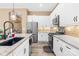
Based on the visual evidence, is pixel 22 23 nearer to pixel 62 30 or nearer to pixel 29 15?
pixel 29 15

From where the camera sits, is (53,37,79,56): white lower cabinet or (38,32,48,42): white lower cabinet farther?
(38,32,48,42): white lower cabinet

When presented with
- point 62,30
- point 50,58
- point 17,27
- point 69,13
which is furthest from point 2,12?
point 50,58

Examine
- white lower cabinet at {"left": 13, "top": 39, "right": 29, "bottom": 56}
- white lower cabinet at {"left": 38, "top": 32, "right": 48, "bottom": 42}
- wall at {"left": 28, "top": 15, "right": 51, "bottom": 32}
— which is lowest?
white lower cabinet at {"left": 38, "top": 32, "right": 48, "bottom": 42}

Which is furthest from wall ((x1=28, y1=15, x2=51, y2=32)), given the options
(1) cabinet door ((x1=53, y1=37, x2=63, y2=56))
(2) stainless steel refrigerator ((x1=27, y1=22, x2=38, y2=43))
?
(1) cabinet door ((x1=53, y1=37, x2=63, y2=56))

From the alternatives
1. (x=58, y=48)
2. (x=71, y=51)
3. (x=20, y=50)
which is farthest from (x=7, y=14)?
(x=71, y=51)

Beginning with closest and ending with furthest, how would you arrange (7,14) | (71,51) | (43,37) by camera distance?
(71,51)
(7,14)
(43,37)

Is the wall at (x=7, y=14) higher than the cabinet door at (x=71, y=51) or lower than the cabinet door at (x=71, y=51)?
higher

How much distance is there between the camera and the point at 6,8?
25.3 ft

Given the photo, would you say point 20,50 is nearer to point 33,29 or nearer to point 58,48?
point 58,48

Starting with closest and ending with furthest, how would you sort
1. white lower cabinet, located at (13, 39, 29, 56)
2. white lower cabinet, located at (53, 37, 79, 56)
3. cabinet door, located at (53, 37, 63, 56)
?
white lower cabinet, located at (13, 39, 29, 56)
white lower cabinet, located at (53, 37, 79, 56)
cabinet door, located at (53, 37, 63, 56)

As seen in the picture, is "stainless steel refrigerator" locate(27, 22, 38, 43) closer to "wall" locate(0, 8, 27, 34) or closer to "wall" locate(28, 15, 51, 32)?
"wall" locate(28, 15, 51, 32)

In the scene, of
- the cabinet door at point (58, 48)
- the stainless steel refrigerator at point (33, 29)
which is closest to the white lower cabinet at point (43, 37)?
the stainless steel refrigerator at point (33, 29)

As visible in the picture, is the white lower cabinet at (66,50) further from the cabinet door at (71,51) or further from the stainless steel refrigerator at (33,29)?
the stainless steel refrigerator at (33,29)

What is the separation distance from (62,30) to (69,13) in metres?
1.85
